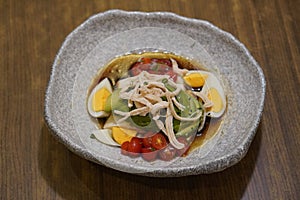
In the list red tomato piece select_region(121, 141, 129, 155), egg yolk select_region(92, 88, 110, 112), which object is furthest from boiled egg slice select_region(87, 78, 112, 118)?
red tomato piece select_region(121, 141, 129, 155)

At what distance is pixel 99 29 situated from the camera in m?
1.50

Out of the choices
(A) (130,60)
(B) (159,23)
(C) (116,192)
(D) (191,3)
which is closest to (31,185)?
(C) (116,192)

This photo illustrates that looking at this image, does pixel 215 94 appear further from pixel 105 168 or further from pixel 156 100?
pixel 105 168

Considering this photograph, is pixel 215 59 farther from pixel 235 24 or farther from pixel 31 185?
pixel 31 185

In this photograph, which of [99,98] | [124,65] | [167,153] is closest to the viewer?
[167,153]

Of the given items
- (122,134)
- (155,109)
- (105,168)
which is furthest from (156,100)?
(105,168)

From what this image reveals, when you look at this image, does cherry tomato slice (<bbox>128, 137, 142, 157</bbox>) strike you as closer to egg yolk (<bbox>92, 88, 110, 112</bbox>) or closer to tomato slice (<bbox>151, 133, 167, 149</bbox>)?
tomato slice (<bbox>151, 133, 167, 149</bbox>)

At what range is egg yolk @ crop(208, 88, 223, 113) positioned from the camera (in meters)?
1.35

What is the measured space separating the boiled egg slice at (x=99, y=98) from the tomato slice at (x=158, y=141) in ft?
0.53

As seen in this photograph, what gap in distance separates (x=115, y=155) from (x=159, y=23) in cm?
48

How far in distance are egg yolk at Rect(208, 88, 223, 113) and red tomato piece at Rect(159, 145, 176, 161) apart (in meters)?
0.18

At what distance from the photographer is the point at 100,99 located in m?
1.36

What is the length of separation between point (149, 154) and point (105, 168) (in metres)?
0.13

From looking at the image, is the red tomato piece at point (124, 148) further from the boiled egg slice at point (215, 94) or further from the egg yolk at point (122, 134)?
the boiled egg slice at point (215, 94)
